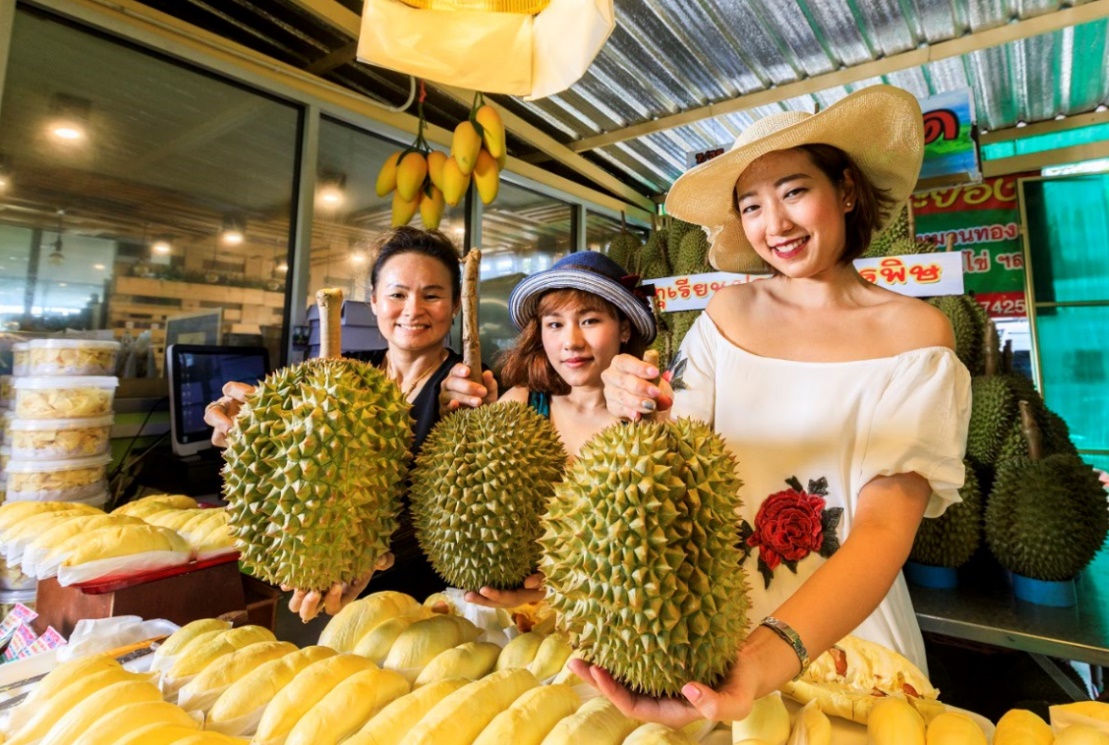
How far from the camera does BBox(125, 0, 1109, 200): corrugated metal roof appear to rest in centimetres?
296

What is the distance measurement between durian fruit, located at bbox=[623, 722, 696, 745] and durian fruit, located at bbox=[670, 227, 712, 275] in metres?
3.00

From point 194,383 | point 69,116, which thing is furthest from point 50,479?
point 69,116

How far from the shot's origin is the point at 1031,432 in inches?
96.7

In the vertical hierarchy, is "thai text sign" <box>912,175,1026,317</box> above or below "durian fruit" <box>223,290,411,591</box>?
above

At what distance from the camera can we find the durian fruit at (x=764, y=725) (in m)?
0.83

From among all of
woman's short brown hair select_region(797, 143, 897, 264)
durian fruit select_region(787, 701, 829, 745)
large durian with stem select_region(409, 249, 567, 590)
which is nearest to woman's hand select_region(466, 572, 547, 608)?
large durian with stem select_region(409, 249, 567, 590)

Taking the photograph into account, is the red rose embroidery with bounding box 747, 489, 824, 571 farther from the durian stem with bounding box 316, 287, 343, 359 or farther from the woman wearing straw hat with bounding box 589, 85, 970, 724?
the durian stem with bounding box 316, 287, 343, 359

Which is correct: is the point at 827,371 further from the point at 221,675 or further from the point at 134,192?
the point at 134,192

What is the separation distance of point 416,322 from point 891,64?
132 inches

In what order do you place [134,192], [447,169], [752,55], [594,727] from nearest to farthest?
[594,727] → [134,192] → [447,169] → [752,55]

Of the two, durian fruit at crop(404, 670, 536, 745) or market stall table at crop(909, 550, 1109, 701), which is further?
market stall table at crop(909, 550, 1109, 701)

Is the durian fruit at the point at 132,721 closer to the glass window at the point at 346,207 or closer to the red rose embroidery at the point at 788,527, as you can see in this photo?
the red rose embroidery at the point at 788,527

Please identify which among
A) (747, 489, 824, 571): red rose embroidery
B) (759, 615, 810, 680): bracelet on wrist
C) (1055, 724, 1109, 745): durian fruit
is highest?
(747, 489, 824, 571): red rose embroidery

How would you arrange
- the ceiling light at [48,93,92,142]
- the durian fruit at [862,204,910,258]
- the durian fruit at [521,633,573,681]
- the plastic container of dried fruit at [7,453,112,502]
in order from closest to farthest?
the durian fruit at [521,633,573,681]
the plastic container of dried fruit at [7,453,112,502]
the durian fruit at [862,204,910,258]
the ceiling light at [48,93,92,142]
